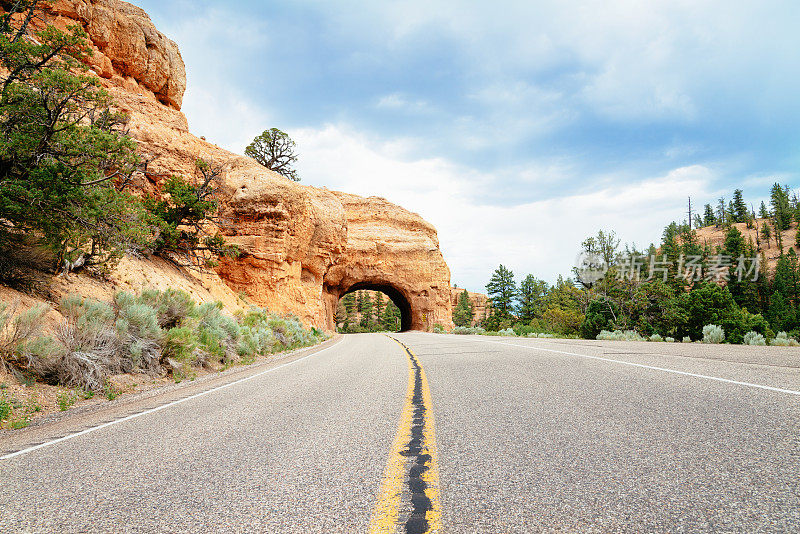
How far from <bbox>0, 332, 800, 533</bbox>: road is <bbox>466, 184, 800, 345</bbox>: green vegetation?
41.0ft

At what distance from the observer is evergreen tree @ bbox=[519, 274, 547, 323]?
68250mm

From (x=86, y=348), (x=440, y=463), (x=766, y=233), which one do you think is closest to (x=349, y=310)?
(x=86, y=348)

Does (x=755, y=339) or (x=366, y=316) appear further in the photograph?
(x=366, y=316)

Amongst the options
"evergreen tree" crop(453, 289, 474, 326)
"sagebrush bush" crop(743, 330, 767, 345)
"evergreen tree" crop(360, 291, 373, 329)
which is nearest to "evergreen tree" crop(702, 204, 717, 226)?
"evergreen tree" crop(453, 289, 474, 326)

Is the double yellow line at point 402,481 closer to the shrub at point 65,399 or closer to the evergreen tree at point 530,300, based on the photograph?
the shrub at point 65,399

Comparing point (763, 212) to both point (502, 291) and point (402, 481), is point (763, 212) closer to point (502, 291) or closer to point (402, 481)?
point (502, 291)

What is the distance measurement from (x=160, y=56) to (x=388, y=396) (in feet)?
91.5

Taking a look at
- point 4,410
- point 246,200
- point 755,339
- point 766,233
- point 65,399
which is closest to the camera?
point 4,410

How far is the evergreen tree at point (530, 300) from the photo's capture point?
68250mm

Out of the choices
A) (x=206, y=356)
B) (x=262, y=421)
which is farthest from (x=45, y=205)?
(x=262, y=421)

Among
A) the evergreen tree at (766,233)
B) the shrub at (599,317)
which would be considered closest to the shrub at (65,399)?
the shrub at (599,317)

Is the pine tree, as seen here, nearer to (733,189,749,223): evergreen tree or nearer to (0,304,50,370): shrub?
(0,304,50,370): shrub

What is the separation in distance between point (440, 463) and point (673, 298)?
114ft

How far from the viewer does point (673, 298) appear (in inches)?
1217
